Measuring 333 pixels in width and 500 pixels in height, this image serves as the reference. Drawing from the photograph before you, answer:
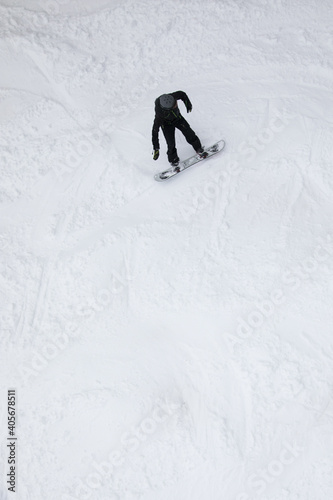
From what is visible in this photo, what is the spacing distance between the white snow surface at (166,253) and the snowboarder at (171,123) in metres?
0.45

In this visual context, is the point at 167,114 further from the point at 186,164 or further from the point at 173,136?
the point at 186,164

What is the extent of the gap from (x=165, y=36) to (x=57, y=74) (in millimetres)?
2277

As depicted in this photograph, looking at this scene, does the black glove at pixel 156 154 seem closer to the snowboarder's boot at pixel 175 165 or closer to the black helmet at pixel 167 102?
the snowboarder's boot at pixel 175 165

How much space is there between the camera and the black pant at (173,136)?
6832mm

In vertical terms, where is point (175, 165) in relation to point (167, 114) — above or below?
below

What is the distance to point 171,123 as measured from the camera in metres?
6.74

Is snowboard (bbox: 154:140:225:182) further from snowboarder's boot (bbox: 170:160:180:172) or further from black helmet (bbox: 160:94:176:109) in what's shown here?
black helmet (bbox: 160:94:176:109)

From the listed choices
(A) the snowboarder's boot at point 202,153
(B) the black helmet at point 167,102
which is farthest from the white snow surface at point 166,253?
(B) the black helmet at point 167,102

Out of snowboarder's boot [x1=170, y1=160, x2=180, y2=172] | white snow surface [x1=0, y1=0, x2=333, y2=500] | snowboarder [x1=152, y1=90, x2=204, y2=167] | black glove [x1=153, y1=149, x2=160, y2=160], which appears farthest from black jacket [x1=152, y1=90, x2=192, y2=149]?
white snow surface [x1=0, y1=0, x2=333, y2=500]

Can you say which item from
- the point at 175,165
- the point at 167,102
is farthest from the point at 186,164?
the point at 167,102

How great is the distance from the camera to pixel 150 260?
23.5 ft

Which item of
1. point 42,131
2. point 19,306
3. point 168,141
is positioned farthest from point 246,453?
point 42,131

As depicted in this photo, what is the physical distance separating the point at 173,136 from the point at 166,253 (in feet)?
6.51

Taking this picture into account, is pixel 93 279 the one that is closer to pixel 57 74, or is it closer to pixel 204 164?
pixel 204 164
